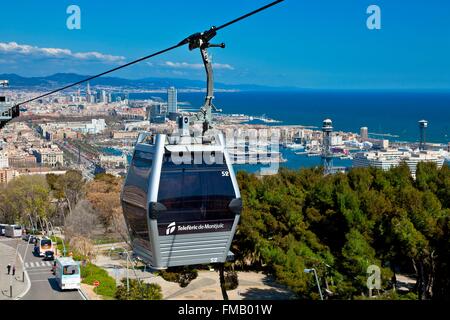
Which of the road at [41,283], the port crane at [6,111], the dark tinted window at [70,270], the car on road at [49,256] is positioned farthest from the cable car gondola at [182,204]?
the car on road at [49,256]

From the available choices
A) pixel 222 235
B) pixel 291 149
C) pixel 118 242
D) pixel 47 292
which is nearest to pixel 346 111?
pixel 291 149

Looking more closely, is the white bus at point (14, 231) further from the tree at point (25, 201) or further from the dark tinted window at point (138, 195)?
the dark tinted window at point (138, 195)

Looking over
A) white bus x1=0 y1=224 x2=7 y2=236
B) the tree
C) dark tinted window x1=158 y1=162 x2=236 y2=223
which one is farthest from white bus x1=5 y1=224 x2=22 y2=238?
dark tinted window x1=158 y1=162 x2=236 y2=223

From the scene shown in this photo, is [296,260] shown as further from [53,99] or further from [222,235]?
[53,99]

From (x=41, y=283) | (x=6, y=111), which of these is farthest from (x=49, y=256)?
(x=6, y=111)

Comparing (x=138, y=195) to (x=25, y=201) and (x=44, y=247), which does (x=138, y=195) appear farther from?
(x=25, y=201)

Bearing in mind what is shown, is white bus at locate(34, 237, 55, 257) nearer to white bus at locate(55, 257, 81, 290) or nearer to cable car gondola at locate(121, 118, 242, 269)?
white bus at locate(55, 257, 81, 290)
